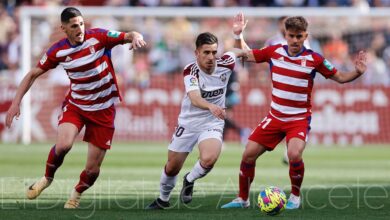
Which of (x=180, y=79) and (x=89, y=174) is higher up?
(x=89, y=174)

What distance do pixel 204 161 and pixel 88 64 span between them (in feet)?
5.79

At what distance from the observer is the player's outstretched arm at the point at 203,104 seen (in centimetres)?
977

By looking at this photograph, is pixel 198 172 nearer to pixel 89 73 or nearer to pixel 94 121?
pixel 94 121

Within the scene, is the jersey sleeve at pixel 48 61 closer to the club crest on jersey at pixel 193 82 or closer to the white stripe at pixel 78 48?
the white stripe at pixel 78 48

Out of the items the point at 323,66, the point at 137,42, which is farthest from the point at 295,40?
Answer: the point at 137,42

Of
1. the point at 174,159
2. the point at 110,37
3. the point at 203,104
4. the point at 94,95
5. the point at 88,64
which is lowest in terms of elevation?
the point at 174,159

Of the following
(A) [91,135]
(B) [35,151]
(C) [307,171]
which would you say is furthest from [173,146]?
(B) [35,151]

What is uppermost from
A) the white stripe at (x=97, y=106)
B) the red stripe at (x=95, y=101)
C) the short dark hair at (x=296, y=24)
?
the short dark hair at (x=296, y=24)

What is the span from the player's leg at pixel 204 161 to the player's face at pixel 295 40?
4.49 ft

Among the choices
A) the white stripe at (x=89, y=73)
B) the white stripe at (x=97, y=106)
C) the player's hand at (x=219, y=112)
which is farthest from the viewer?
the white stripe at (x=97, y=106)

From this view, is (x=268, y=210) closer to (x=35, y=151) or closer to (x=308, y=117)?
(x=308, y=117)

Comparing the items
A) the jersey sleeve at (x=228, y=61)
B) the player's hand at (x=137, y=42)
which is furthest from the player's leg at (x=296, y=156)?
the player's hand at (x=137, y=42)

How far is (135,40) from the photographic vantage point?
1030 centimetres

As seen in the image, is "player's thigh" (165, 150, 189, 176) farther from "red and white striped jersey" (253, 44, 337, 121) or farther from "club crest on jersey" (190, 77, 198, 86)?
"red and white striped jersey" (253, 44, 337, 121)
